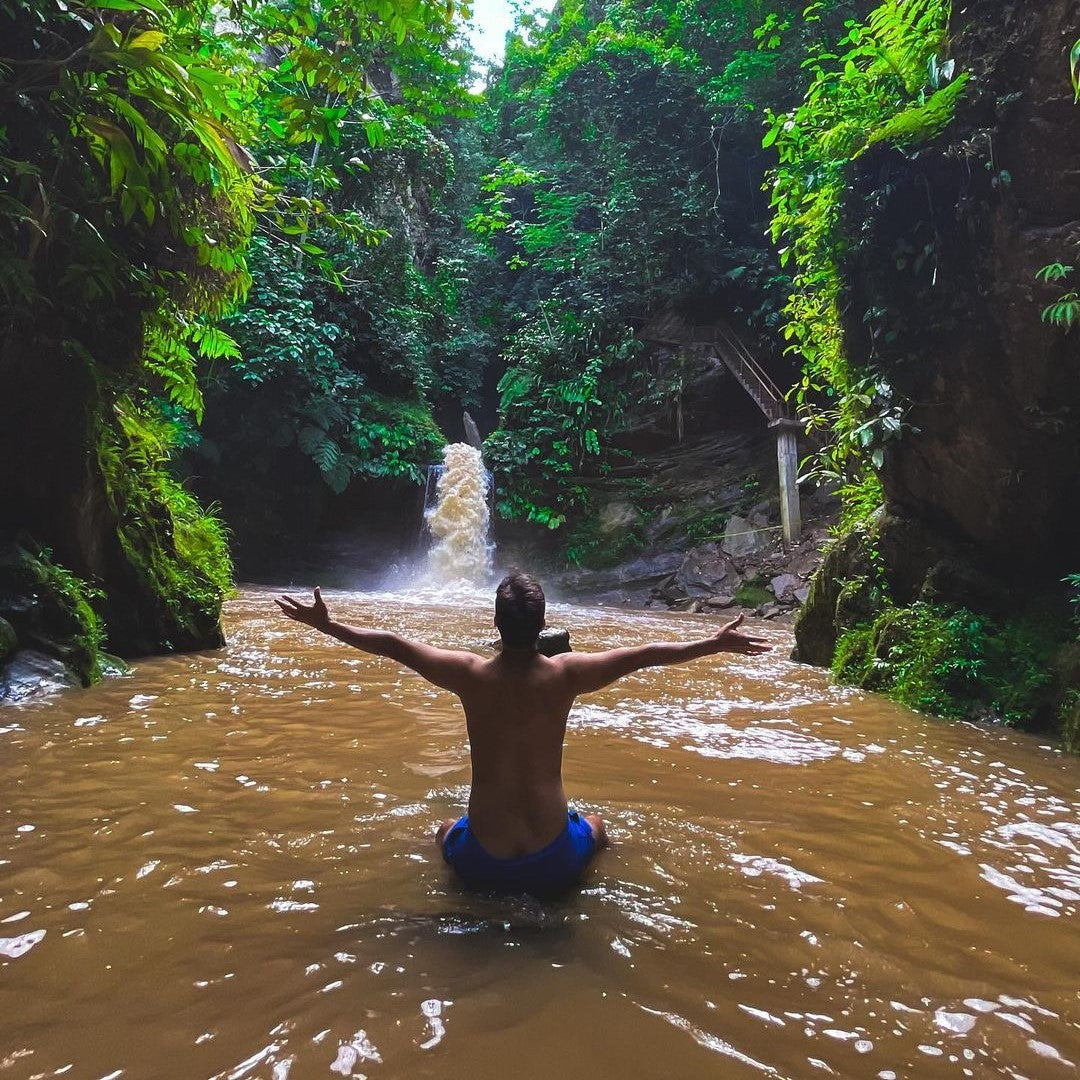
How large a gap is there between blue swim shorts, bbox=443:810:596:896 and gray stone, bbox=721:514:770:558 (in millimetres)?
12851

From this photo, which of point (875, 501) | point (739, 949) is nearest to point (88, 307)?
point (739, 949)

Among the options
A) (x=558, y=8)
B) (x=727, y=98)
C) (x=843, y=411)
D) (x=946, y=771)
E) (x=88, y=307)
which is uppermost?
(x=558, y=8)

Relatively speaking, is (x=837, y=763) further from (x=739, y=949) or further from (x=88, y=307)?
(x=88, y=307)

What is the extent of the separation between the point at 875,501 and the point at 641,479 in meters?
10.9

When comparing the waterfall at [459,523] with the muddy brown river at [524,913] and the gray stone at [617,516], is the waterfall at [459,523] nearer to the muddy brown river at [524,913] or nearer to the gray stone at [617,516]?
the gray stone at [617,516]

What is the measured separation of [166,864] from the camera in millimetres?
2365

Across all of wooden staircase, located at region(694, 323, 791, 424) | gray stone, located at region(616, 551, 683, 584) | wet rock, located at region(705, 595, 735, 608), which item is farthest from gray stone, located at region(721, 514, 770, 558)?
wooden staircase, located at region(694, 323, 791, 424)

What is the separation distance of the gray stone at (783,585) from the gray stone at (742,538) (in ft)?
4.81

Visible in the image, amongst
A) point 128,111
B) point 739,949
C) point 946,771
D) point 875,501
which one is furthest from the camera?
point 875,501

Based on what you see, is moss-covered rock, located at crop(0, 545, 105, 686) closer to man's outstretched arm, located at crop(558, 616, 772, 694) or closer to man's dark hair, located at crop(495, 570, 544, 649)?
man's dark hair, located at crop(495, 570, 544, 649)

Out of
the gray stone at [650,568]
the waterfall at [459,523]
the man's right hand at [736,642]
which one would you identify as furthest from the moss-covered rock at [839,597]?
the waterfall at [459,523]

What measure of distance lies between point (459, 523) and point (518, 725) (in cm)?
1530

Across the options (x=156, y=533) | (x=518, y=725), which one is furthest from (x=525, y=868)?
(x=156, y=533)

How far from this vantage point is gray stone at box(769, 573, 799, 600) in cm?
1269
